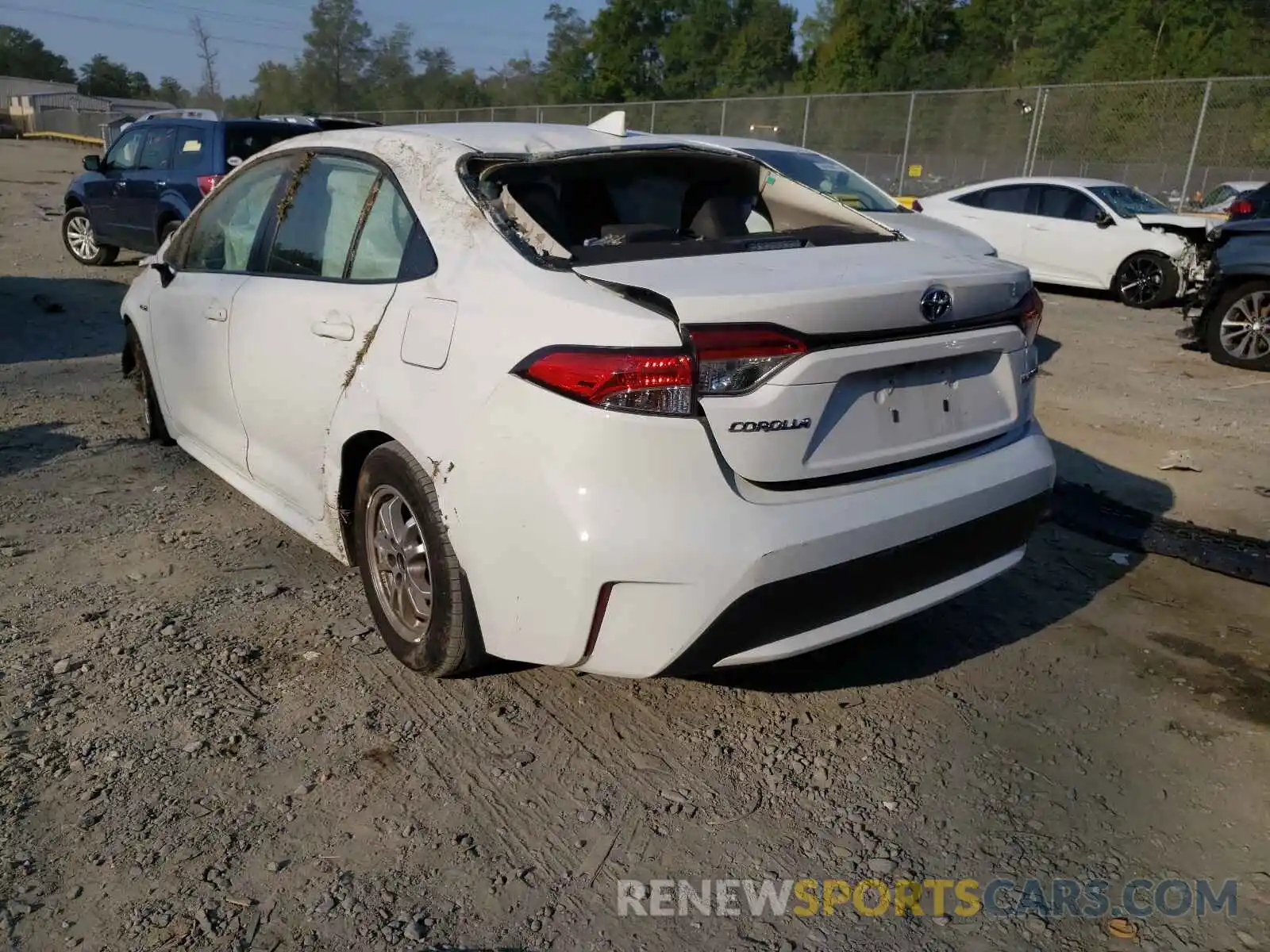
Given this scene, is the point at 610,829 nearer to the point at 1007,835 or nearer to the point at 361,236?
the point at 1007,835

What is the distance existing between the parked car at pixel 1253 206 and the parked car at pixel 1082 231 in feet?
1.36

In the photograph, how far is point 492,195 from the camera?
9.69 ft

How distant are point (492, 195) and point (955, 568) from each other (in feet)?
5.85

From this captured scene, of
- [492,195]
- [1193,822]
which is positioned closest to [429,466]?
[492,195]

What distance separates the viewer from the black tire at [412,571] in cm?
278

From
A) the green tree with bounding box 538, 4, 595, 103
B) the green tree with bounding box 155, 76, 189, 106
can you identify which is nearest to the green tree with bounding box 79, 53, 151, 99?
the green tree with bounding box 155, 76, 189, 106

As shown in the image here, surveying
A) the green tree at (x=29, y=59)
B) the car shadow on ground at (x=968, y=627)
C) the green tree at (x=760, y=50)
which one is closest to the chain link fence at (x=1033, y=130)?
the car shadow on ground at (x=968, y=627)

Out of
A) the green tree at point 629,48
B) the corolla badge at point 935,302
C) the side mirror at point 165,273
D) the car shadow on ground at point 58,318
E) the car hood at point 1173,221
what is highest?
the green tree at point 629,48

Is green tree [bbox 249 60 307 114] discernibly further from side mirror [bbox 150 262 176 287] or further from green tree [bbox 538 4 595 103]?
side mirror [bbox 150 262 176 287]

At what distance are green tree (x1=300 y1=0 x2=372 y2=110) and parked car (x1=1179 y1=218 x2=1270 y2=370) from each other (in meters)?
85.9

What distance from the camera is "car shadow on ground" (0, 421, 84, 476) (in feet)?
16.4

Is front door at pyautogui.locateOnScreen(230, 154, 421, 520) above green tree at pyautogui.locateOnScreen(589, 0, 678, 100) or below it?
below

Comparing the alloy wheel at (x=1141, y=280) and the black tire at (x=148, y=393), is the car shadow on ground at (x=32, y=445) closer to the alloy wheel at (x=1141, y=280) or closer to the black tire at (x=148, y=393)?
the black tire at (x=148, y=393)

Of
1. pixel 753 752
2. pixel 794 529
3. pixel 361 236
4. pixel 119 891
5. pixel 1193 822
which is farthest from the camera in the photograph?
pixel 361 236
